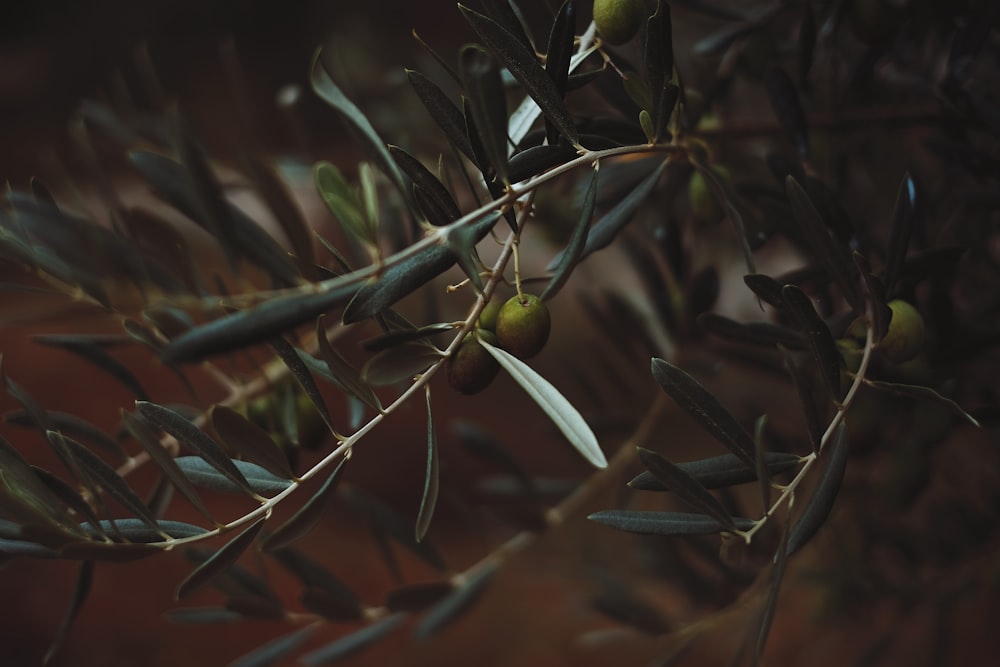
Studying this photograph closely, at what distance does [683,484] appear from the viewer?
1.01ft

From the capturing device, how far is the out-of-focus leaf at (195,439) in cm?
32

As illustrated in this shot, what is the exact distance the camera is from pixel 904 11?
42cm

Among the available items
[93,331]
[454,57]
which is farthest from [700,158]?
[93,331]

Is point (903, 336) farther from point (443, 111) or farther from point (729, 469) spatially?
point (443, 111)

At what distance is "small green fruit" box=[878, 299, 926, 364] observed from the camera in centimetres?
35

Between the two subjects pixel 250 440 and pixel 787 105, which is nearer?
pixel 250 440

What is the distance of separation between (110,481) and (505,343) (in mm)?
173

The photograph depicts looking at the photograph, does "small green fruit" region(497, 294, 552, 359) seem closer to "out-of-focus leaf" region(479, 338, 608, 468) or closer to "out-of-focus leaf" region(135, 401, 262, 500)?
"out-of-focus leaf" region(479, 338, 608, 468)

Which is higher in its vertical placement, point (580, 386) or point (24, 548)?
point (24, 548)

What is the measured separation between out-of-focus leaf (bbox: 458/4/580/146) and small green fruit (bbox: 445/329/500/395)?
87mm

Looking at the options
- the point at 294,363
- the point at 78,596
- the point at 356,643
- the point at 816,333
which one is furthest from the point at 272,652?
the point at 816,333

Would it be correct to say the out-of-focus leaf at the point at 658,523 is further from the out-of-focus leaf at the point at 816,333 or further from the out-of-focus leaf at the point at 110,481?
the out-of-focus leaf at the point at 110,481

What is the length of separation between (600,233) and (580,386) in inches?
12.2

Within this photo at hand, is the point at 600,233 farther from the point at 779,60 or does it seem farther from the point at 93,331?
the point at 93,331
